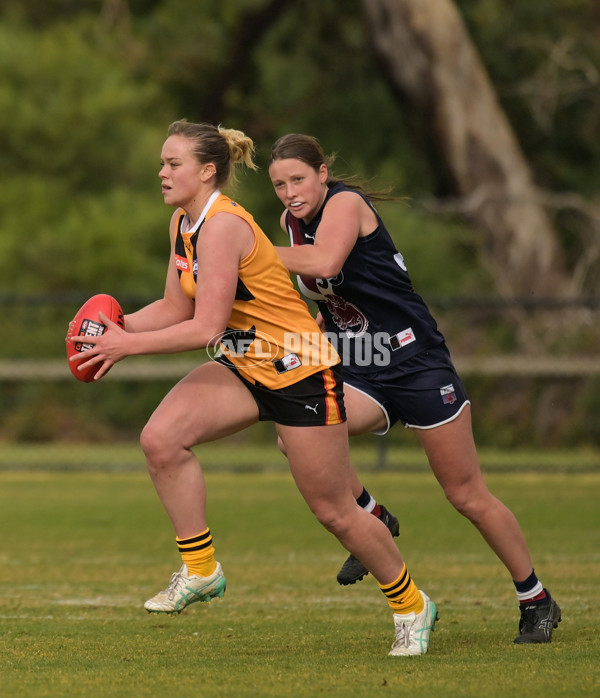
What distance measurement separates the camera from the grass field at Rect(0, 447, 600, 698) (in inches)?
185

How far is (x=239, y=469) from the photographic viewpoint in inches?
596

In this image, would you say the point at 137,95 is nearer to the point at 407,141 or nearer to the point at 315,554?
the point at 407,141

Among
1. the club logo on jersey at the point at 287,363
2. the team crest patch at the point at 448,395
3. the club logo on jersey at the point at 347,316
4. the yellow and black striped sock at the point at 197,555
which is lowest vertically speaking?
the yellow and black striped sock at the point at 197,555

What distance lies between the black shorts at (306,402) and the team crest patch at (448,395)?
0.51 metres

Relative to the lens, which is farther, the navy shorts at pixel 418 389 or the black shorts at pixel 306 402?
the navy shorts at pixel 418 389

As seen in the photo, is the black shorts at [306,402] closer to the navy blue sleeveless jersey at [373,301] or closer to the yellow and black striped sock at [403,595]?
the navy blue sleeveless jersey at [373,301]

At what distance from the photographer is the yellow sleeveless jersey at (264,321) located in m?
5.21

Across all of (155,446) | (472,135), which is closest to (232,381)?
(155,446)

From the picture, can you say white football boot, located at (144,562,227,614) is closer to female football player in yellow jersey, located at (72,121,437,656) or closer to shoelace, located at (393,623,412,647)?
female football player in yellow jersey, located at (72,121,437,656)

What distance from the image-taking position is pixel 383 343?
574 centimetres

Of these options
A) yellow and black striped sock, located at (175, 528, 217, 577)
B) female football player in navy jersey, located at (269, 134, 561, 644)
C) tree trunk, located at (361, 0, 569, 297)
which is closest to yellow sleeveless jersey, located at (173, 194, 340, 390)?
female football player in navy jersey, located at (269, 134, 561, 644)

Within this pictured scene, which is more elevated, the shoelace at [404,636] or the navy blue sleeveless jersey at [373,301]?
the navy blue sleeveless jersey at [373,301]

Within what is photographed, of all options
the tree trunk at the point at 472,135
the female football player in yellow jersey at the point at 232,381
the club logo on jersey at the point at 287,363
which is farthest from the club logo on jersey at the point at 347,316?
the tree trunk at the point at 472,135

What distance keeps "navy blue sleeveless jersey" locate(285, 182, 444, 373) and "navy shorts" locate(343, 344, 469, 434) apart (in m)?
0.04
